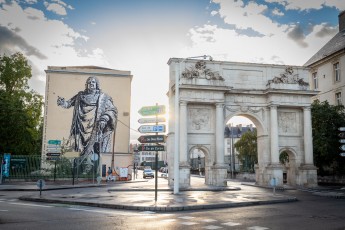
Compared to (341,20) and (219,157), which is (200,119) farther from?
(341,20)

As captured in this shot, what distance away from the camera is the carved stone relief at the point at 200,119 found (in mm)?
29484

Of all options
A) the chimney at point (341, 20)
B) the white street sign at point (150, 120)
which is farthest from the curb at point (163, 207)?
the chimney at point (341, 20)

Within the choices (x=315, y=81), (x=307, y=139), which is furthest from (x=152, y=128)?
(x=315, y=81)

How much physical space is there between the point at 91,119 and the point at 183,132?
54.0ft

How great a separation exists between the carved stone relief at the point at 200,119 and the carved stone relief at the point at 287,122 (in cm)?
718

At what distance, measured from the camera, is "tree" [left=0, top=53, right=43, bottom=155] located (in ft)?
116

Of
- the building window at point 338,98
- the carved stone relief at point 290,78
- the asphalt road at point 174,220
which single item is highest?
the carved stone relief at point 290,78

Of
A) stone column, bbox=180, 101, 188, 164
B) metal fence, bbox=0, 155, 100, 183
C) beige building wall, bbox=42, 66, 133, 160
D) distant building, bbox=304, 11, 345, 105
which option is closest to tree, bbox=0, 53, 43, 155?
beige building wall, bbox=42, 66, 133, 160

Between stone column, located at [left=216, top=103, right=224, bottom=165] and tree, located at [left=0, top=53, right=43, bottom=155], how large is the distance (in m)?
21.3

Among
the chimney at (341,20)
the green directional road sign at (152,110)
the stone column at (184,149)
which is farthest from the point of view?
the chimney at (341,20)

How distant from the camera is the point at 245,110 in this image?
3073cm

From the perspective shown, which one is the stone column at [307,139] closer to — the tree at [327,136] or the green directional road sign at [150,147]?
the tree at [327,136]

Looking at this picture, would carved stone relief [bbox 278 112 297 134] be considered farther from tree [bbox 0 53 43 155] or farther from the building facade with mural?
tree [bbox 0 53 43 155]

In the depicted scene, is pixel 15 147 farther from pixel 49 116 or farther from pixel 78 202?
pixel 78 202
